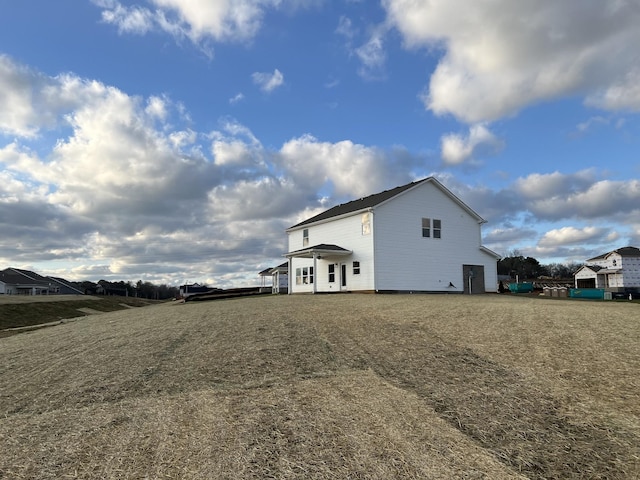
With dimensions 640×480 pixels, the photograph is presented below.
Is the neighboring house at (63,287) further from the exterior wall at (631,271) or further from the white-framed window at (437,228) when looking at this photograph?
the exterior wall at (631,271)

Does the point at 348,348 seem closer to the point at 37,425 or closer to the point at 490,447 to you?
the point at 490,447

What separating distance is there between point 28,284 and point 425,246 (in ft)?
235

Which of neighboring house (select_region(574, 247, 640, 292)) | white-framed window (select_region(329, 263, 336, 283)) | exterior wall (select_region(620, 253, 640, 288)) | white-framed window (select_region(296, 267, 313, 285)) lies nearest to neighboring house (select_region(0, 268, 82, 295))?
white-framed window (select_region(296, 267, 313, 285))

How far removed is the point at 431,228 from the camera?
29.8 m

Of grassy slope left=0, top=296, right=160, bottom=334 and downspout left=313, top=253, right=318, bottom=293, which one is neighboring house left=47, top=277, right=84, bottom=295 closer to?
grassy slope left=0, top=296, right=160, bottom=334

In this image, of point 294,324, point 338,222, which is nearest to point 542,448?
point 294,324

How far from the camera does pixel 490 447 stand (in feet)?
16.0

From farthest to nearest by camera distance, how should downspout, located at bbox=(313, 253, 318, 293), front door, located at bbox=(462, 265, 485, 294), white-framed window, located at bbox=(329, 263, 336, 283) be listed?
front door, located at bbox=(462, 265, 485, 294) → white-framed window, located at bbox=(329, 263, 336, 283) → downspout, located at bbox=(313, 253, 318, 293)

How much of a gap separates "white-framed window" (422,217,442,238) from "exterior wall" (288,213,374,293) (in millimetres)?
4191

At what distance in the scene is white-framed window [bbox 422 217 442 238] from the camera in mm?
29609

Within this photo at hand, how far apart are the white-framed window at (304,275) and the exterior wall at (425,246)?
7.09 metres

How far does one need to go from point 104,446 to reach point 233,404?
167 centimetres

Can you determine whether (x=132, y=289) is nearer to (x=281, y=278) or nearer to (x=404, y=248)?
(x=281, y=278)

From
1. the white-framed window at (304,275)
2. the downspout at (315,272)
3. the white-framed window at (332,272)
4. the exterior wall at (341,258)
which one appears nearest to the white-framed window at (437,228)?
the exterior wall at (341,258)
